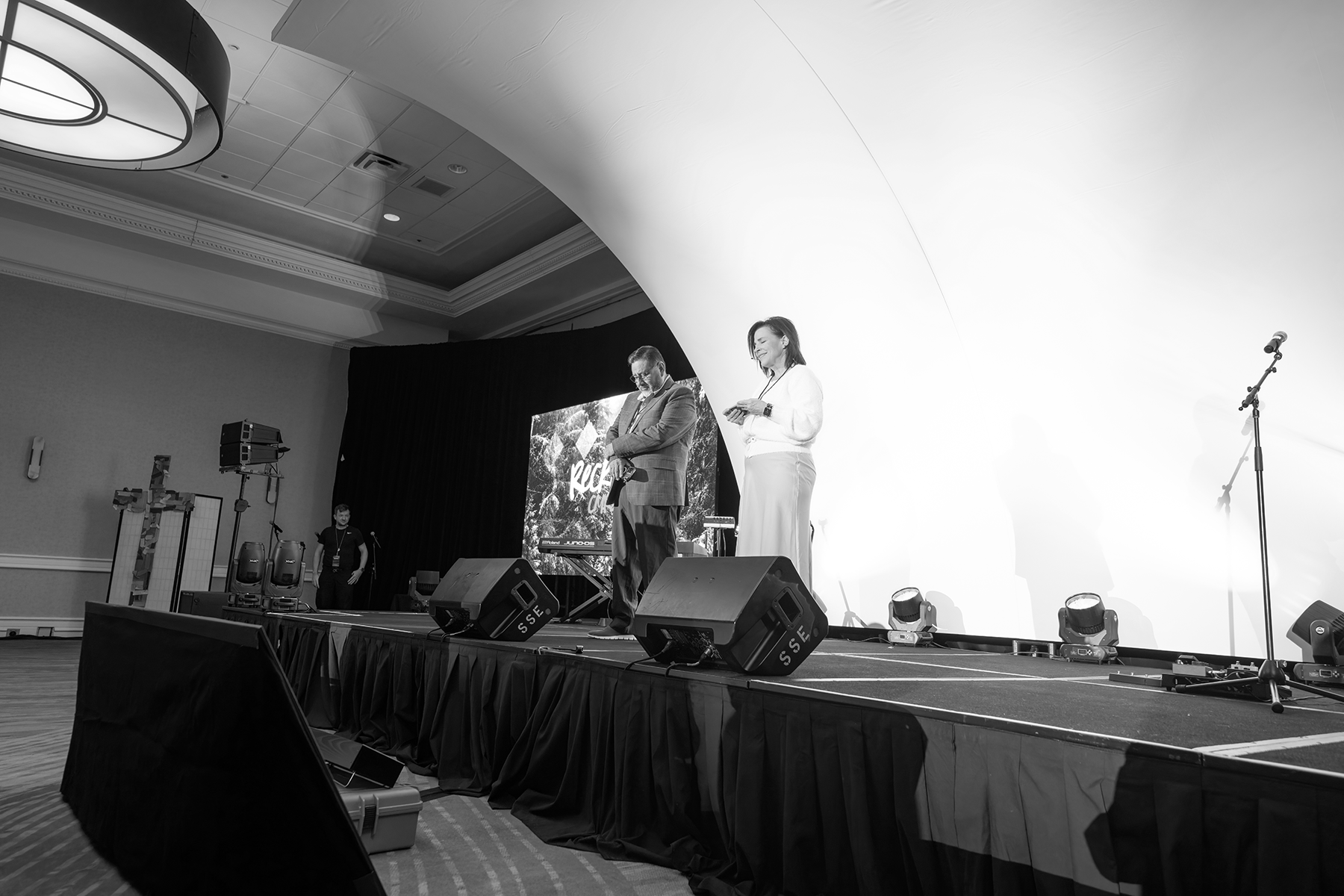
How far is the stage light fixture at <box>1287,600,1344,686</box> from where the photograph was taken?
2.62 meters

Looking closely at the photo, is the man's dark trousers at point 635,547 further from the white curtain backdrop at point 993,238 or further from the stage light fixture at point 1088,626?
the stage light fixture at point 1088,626

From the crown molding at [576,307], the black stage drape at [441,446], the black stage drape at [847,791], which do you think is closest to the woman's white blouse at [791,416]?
the black stage drape at [847,791]

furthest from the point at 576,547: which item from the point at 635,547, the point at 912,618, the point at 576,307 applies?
the point at 576,307

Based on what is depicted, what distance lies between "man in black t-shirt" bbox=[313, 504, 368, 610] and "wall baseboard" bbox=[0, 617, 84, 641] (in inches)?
77.1

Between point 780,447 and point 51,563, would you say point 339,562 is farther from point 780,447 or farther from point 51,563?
point 780,447

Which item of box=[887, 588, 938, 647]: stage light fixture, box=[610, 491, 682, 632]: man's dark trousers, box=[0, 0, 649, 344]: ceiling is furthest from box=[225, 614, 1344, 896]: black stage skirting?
box=[0, 0, 649, 344]: ceiling

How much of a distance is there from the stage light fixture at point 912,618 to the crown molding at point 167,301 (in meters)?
7.18

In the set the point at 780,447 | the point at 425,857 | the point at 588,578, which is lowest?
the point at 425,857

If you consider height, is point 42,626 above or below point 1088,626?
below

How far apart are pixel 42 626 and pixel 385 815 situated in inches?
293

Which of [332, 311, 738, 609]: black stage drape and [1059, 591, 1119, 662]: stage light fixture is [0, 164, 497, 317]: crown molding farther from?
[1059, 591, 1119, 662]: stage light fixture

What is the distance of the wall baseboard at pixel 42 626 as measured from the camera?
7062 mm

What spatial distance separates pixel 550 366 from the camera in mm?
8273

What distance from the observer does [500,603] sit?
2.75 meters
